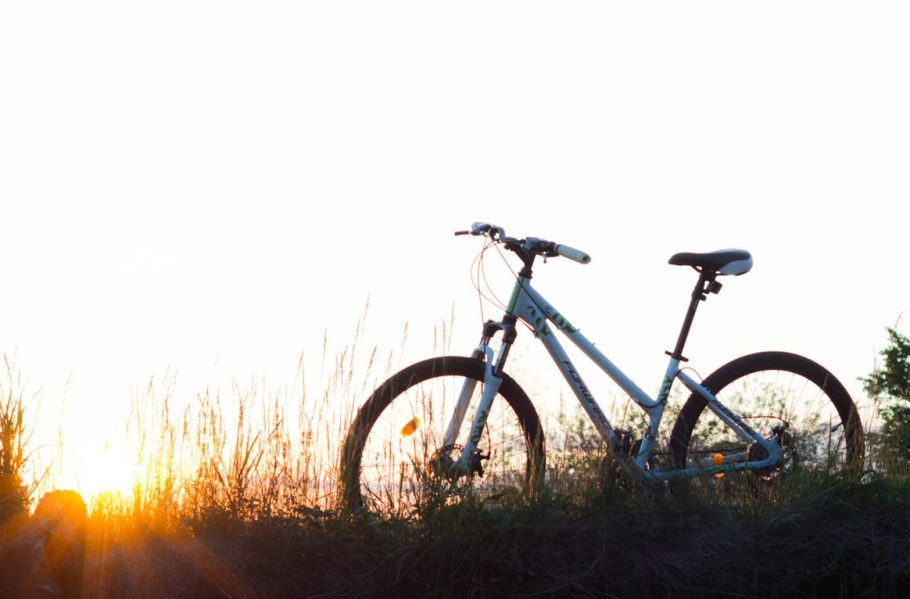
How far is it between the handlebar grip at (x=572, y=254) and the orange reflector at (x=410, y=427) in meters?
1.06

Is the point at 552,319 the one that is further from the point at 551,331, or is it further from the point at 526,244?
the point at 526,244

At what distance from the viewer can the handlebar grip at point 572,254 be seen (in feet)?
15.5

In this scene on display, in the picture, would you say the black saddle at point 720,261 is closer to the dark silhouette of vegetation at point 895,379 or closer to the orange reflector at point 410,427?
the orange reflector at point 410,427

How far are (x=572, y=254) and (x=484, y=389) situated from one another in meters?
0.78

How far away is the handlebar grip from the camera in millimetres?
4711

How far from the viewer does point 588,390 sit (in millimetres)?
5031

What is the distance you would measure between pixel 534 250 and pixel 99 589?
2483mm

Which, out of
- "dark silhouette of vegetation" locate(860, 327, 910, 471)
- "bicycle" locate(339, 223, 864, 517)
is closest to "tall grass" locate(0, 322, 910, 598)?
"bicycle" locate(339, 223, 864, 517)

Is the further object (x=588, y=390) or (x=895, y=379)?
(x=895, y=379)

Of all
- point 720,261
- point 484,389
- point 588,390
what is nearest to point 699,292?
point 720,261

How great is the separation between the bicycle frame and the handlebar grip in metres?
0.24

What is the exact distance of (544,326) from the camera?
4.95 meters

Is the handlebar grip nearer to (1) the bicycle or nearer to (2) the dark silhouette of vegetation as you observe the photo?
(1) the bicycle

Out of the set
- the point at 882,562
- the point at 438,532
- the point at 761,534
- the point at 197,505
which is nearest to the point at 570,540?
the point at 438,532
